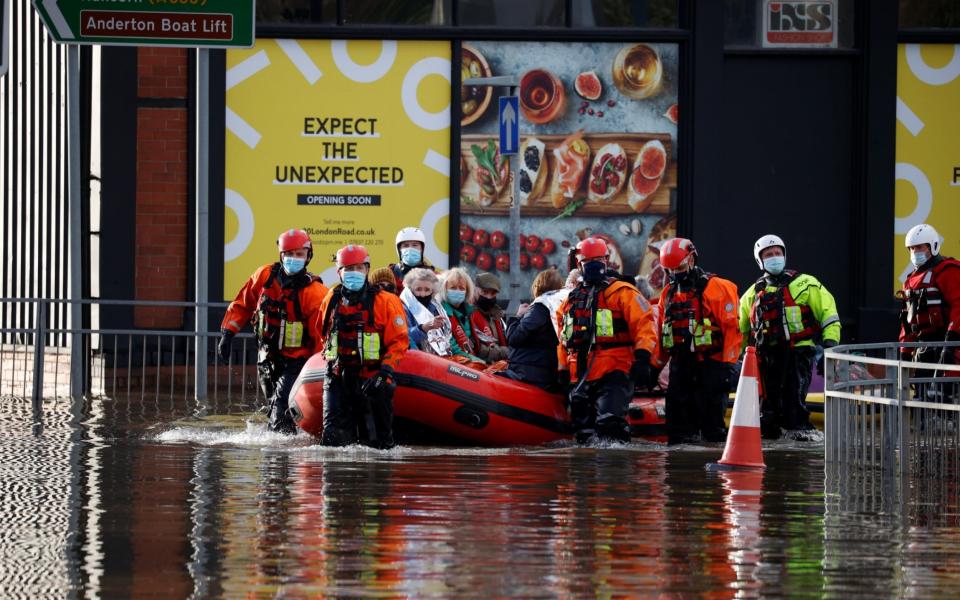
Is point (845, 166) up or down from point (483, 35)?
down

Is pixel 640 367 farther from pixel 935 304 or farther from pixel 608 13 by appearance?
pixel 608 13

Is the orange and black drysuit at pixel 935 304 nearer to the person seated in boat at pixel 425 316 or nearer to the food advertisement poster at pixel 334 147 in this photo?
the person seated in boat at pixel 425 316

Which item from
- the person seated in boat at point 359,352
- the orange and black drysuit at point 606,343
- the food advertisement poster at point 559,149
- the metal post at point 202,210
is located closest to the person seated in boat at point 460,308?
the orange and black drysuit at point 606,343

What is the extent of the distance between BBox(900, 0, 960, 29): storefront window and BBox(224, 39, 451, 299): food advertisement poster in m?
4.91

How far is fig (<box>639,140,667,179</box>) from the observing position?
20.0 m

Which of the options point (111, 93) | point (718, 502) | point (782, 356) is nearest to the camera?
point (718, 502)

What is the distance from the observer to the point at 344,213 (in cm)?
1977

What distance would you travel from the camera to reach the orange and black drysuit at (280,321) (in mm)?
14648

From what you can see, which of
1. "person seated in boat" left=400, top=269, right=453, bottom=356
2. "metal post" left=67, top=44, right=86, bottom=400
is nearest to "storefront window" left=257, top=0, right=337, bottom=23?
"metal post" left=67, top=44, right=86, bottom=400

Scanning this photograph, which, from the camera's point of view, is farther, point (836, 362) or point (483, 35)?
point (483, 35)

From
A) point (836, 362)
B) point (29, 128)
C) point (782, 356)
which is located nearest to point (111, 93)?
point (29, 128)

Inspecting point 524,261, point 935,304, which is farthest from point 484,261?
point 935,304

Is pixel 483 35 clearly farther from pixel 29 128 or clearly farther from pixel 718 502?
pixel 718 502

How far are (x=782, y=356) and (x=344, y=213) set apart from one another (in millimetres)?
5872
